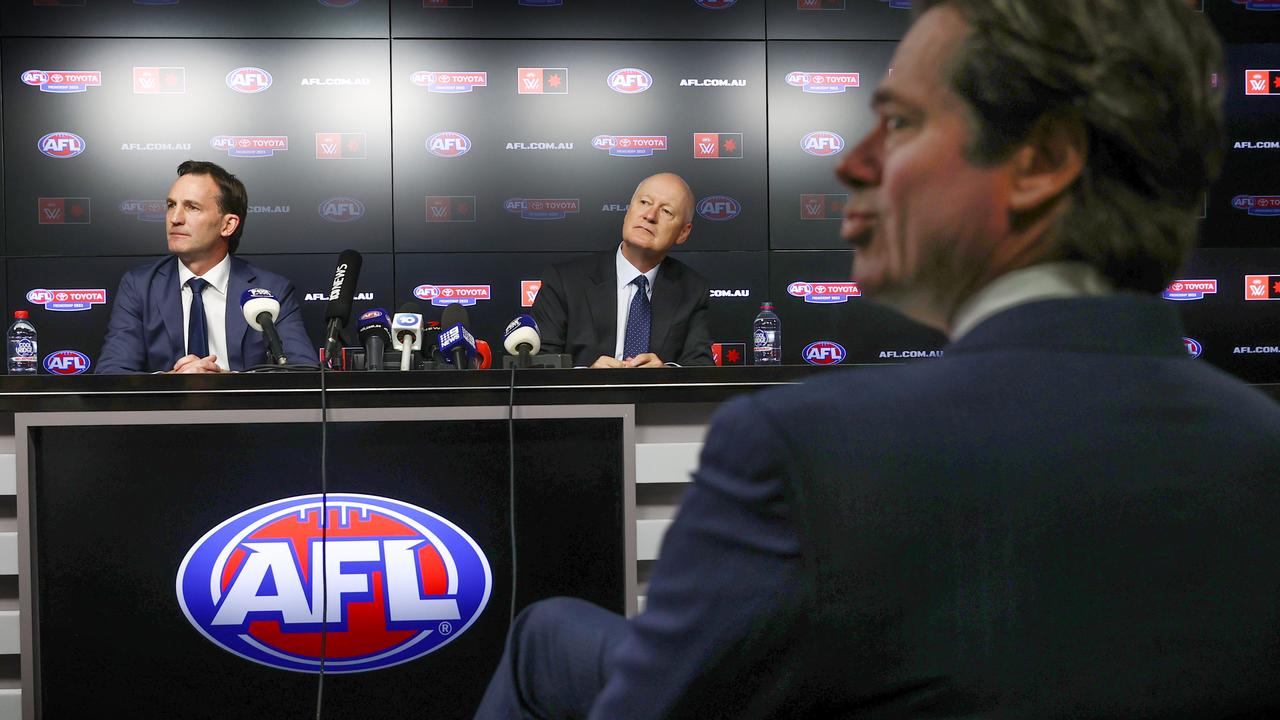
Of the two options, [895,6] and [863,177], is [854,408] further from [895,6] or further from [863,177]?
[895,6]

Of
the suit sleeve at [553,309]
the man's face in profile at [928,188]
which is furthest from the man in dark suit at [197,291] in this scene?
the man's face in profile at [928,188]

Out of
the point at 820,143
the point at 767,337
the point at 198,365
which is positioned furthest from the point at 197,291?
the point at 820,143

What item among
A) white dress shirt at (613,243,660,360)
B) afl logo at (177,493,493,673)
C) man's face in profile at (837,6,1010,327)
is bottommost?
afl logo at (177,493,493,673)

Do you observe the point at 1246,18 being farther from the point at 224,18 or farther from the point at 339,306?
the point at 224,18

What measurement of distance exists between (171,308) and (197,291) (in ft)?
0.32

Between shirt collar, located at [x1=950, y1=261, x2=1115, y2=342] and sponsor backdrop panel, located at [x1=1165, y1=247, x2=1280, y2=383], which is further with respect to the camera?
sponsor backdrop panel, located at [x1=1165, y1=247, x2=1280, y2=383]

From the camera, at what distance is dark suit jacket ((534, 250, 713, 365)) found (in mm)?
3531

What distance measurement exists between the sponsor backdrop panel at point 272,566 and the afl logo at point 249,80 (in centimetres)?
288

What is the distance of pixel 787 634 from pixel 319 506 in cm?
157

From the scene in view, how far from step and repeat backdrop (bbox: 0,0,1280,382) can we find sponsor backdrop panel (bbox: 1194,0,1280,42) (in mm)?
10

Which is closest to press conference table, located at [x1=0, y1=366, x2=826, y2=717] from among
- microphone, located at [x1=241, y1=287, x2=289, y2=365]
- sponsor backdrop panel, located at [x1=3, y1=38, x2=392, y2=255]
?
microphone, located at [x1=241, y1=287, x2=289, y2=365]

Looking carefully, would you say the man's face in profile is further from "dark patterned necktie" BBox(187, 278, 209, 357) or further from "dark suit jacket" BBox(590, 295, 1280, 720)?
"dark patterned necktie" BBox(187, 278, 209, 357)

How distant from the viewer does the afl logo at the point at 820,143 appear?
14.5 feet

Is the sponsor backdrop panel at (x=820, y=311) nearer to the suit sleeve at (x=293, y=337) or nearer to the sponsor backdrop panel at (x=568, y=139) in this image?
the sponsor backdrop panel at (x=568, y=139)
